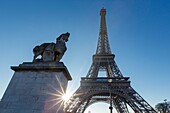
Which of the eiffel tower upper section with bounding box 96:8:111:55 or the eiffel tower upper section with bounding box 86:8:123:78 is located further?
the eiffel tower upper section with bounding box 96:8:111:55

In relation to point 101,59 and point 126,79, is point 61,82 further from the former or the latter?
point 101,59

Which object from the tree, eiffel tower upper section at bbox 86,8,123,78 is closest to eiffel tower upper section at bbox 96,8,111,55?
eiffel tower upper section at bbox 86,8,123,78

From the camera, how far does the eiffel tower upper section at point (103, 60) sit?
4294 cm

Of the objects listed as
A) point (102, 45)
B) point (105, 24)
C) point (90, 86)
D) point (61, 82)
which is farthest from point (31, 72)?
point (105, 24)

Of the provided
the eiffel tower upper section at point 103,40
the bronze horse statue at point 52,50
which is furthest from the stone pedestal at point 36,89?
the eiffel tower upper section at point 103,40

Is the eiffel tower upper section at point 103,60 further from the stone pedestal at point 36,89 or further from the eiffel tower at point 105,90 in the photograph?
the stone pedestal at point 36,89

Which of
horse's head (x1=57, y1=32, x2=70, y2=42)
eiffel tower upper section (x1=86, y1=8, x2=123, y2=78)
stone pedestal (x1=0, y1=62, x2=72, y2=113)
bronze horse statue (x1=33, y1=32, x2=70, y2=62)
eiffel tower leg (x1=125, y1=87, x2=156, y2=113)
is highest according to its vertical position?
eiffel tower upper section (x1=86, y1=8, x2=123, y2=78)

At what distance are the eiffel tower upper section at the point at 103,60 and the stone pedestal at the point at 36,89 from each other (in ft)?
115

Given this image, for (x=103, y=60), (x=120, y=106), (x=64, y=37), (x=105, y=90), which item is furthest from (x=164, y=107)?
(x=64, y=37)

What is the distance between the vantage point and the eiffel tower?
32.8 metres

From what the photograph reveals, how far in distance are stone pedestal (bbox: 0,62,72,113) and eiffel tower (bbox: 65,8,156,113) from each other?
22.5 meters

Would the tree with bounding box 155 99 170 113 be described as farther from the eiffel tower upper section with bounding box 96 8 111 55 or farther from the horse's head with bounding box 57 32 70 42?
the horse's head with bounding box 57 32 70 42

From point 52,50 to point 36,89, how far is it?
1.97m

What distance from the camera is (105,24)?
189ft
